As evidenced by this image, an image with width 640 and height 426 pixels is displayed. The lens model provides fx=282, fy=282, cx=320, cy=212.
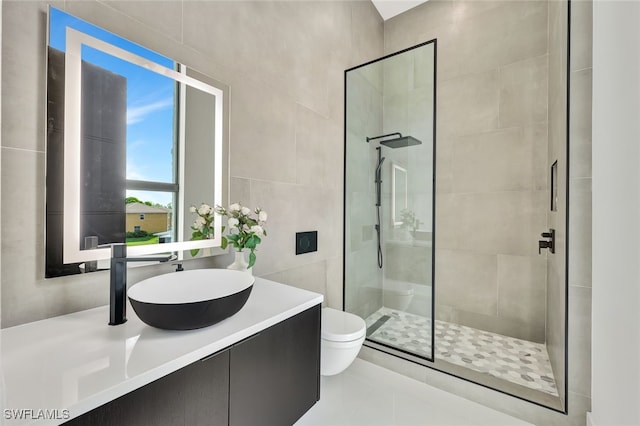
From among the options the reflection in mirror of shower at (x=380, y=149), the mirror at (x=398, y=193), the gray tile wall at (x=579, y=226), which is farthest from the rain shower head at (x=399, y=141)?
the gray tile wall at (x=579, y=226)

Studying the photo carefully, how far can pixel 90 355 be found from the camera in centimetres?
75

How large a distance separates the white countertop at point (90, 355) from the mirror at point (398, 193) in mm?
1250

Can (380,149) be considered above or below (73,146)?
above

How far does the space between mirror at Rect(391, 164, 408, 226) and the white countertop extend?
4.10 ft

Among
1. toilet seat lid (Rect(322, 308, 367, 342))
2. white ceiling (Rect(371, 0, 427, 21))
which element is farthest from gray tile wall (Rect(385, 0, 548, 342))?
toilet seat lid (Rect(322, 308, 367, 342))

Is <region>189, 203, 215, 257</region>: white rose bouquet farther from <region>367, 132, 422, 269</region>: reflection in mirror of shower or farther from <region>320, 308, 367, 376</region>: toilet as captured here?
<region>367, 132, 422, 269</region>: reflection in mirror of shower

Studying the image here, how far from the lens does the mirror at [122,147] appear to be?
37.8 inches

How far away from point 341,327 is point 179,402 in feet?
3.39

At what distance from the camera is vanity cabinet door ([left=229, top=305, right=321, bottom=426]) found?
0.93 m

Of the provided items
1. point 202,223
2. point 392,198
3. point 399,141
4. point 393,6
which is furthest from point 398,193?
point 393,6

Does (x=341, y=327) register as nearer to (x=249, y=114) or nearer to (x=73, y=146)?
(x=249, y=114)

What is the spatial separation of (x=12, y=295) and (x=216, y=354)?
66 centimetres

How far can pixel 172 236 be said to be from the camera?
126cm

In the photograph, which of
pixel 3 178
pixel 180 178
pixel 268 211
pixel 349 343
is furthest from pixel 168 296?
pixel 349 343
